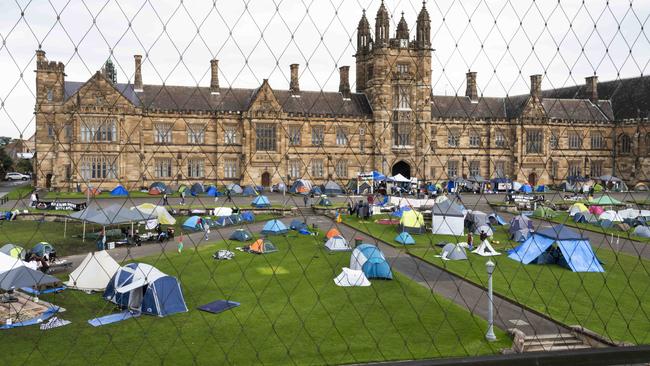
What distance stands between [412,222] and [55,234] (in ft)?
49.2

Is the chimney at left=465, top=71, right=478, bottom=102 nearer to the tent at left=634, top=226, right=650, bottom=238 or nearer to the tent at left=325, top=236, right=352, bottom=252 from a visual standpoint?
the tent at left=634, top=226, right=650, bottom=238

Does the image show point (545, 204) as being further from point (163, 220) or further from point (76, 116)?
point (76, 116)

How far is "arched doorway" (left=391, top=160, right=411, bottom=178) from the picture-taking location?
→ 146 ft

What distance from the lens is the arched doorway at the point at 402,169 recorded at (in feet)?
146

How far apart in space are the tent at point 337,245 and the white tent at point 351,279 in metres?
4.49

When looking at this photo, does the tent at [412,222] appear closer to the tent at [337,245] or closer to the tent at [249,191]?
the tent at [337,245]

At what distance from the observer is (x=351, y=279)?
14836 millimetres

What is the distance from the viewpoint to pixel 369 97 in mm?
44438

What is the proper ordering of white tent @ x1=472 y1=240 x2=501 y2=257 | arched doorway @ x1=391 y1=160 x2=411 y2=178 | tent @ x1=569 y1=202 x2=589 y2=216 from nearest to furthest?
white tent @ x1=472 y1=240 x2=501 y2=257, tent @ x1=569 y1=202 x2=589 y2=216, arched doorway @ x1=391 y1=160 x2=411 y2=178

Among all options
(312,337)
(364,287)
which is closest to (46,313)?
(312,337)

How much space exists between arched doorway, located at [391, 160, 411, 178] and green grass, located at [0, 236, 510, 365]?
29.7 metres

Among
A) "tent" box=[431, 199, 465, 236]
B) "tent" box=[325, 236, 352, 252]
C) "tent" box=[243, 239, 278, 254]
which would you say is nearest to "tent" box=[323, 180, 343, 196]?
"tent" box=[431, 199, 465, 236]

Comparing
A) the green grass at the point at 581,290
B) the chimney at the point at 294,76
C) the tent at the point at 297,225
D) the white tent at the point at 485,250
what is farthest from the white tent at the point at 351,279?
the chimney at the point at 294,76

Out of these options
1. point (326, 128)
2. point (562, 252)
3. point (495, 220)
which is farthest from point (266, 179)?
point (562, 252)
